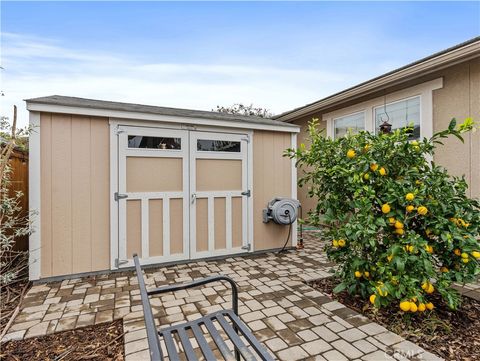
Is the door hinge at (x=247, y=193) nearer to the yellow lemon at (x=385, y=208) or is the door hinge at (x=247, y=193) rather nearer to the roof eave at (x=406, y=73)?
the yellow lemon at (x=385, y=208)

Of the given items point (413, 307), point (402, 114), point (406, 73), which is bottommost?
point (413, 307)

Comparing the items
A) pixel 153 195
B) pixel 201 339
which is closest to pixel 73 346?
pixel 201 339

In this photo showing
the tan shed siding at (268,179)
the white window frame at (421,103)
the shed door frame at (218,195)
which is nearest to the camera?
the shed door frame at (218,195)

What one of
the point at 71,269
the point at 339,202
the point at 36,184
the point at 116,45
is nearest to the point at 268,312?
the point at 339,202

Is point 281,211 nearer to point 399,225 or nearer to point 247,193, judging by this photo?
point 247,193

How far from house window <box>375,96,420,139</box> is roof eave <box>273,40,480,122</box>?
413 millimetres

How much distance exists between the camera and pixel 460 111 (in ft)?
13.0

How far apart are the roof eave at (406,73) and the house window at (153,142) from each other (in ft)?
12.0

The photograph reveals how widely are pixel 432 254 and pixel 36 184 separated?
430 centimetres

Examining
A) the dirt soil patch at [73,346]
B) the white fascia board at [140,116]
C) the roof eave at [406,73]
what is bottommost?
the dirt soil patch at [73,346]

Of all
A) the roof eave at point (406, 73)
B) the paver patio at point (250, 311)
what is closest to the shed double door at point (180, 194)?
the paver patio at point (250, 311)

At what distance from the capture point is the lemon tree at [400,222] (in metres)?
2.09

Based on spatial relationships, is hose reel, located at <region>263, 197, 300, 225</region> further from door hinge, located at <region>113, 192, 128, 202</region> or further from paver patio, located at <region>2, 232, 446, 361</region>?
door hinge, located at <region>113, 192, 128, 202</region>

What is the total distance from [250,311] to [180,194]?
2055 mm
